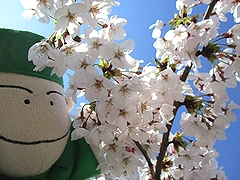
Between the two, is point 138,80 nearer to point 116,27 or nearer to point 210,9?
point 116,27

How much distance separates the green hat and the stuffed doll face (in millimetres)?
14

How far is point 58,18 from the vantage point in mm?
594

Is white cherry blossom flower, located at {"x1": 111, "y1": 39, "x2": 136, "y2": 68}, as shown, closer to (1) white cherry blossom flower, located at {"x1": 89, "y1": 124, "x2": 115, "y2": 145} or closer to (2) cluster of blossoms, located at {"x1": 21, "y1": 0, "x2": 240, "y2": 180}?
(2) cluster of blossoms, located at {"x1": 21, "y1": 0, "x2": 240, "y2": 180}

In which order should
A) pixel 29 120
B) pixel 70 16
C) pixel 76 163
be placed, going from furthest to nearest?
1. pixel 76 163
2. pixel 29 120
3. pixel 70 16

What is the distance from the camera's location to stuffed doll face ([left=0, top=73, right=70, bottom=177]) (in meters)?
0.67

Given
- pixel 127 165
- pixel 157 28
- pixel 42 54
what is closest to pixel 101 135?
pixel 127 165

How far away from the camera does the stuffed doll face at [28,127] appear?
2.20ft

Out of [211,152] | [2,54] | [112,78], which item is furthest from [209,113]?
[2,54]

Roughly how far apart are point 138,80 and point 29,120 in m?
0.24

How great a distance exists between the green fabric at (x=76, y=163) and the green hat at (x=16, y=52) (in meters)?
0.18

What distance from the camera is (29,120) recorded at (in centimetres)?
69

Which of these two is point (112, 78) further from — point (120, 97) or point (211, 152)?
point (211, 152)

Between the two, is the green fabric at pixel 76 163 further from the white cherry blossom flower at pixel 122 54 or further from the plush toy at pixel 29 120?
the white cherry blossom flower at pixel 122 54

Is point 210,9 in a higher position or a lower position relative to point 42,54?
higher
